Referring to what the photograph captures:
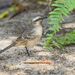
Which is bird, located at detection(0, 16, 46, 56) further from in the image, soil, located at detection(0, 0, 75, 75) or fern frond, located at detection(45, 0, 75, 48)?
fern frond, located at detection(45, 0, 75, 48)

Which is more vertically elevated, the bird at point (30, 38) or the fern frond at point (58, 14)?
the fern frond at point (58, 14)

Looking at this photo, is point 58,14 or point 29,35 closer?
point 58,14

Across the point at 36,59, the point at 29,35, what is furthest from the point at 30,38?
the point at 36,59

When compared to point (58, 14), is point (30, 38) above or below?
below

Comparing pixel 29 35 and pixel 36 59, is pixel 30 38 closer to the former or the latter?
pixel 29 35

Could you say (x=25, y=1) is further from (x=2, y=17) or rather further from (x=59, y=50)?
(x=59, y=50)

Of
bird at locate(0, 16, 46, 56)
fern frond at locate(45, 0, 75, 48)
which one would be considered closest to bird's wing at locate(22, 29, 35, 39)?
bird at locate(0, 16, 46, 56)

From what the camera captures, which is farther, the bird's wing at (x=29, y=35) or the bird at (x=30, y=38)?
the bird's wing at (x=29, y=35)

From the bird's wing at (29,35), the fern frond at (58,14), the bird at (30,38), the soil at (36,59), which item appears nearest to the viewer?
the soil at (36,59)

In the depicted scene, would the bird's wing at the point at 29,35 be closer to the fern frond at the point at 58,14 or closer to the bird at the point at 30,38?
the bird at the point at 30,38

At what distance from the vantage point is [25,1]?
371 centimetres

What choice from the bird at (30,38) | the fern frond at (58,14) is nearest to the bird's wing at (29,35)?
the bird at (30,38)

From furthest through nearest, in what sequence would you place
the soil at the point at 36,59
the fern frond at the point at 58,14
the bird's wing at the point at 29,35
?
the bird's wing at the point at 29,35 → the fern frond at the point at 58,14 → the soil at the point at 36,59

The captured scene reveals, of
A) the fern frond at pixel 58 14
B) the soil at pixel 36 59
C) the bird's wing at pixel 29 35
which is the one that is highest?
the fern frond at pixel 58 14
